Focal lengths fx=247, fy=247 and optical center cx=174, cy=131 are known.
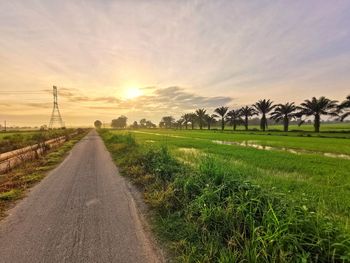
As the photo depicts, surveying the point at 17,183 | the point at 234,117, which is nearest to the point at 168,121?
the point at 234,117

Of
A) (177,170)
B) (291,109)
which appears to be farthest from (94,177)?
(291,109)

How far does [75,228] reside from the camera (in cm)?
486

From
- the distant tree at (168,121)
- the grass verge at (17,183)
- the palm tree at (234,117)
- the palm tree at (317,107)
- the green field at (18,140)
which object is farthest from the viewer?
the distant tree at (168,121)

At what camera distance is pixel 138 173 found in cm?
1018

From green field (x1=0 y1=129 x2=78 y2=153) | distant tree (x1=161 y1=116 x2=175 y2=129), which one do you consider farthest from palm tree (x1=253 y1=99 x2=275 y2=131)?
distant tree (x1=161 y1=116 x2=175 y2=129)

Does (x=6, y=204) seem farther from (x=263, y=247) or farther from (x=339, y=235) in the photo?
(x=339, y=235)

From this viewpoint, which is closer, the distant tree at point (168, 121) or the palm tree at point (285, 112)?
the palm tree at point (285, 112)

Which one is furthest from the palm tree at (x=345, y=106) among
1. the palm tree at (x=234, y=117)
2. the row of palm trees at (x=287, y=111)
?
the palm tree at (x=234, y=117)

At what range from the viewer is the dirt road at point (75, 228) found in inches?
152

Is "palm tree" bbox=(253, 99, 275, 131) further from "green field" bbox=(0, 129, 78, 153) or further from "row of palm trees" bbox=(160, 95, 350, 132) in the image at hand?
"green field" bbox=(0, 129, 78, 153)

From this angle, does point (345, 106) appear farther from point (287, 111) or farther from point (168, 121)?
point (168, 121)

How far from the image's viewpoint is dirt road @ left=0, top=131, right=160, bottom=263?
3861mm

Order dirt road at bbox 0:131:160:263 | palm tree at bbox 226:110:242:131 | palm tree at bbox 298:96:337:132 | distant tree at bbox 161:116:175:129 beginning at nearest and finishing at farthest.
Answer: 1. dirt road at bbox 0:131:160:263
2. palm tree at bbox 298:96:337:132
3. palm tree at bbox 226:110:242:131
4. distant tree at bbox 161:116:175:129

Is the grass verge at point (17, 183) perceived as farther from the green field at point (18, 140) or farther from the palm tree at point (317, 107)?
the palm tree at point (317, 107)
